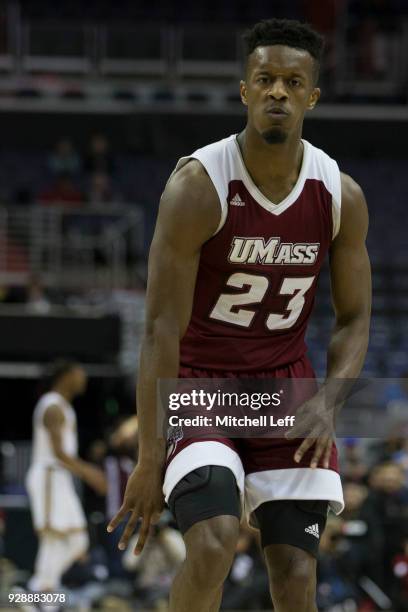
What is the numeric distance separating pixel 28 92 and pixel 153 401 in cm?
1500

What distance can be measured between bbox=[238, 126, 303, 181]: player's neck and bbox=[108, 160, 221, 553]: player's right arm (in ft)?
0.78

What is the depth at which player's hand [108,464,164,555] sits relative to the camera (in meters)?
4.47

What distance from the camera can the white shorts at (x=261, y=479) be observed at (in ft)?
14.8

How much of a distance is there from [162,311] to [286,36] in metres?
1.11

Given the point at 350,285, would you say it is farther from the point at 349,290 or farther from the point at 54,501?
the point at 54,501

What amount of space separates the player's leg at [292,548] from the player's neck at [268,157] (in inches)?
48.7

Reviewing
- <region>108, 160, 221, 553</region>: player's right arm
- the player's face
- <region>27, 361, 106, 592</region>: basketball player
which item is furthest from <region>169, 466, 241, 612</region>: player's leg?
<region>27, 361, 106, 592</region>: basketball player

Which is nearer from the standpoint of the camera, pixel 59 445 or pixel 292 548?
pixel 292 548

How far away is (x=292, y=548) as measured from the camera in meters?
4.59

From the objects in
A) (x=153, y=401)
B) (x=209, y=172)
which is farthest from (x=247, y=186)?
(x=153, y=401)

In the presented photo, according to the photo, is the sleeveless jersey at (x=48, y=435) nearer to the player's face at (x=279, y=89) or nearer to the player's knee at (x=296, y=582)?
the player's knee at (x=296, y=582)

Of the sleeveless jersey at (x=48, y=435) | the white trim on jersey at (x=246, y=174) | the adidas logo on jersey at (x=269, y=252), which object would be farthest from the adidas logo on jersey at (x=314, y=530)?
the sleeveless jersey at (x=48, y=435)

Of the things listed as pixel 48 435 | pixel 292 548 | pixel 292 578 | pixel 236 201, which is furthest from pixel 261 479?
pixel 48 435

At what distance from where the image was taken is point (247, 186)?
4.66m
